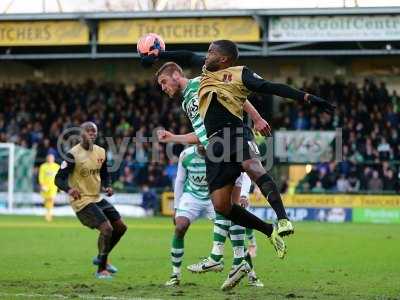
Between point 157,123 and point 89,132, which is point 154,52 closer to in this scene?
point 89,132

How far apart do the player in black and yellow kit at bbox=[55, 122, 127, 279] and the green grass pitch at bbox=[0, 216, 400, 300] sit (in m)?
0.59

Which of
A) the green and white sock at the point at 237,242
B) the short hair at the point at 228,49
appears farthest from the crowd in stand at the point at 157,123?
the short hair at the point at 228,49

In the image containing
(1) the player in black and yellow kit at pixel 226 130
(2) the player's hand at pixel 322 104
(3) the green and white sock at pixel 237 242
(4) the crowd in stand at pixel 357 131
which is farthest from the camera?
(4) the crowd in stand at pixel 357 131

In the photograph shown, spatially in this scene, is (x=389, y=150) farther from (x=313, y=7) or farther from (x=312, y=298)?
(x=312, y=298)

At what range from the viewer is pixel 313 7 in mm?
31156

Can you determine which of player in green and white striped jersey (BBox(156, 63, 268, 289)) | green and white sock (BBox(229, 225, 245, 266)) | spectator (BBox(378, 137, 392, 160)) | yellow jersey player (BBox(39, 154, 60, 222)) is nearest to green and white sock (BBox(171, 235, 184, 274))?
player in green and white striped jersey (BBox(156, 63, 268, 289))

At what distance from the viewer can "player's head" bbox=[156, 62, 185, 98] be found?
11.0 metres

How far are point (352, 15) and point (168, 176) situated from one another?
8.55 m

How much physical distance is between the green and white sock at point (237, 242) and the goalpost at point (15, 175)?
24112 mm

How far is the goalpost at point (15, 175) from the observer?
34.5 meters

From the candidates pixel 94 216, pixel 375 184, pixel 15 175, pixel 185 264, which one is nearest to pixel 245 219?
pixel 94 216

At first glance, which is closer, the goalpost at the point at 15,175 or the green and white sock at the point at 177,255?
the green and white sock at the point at 177,255

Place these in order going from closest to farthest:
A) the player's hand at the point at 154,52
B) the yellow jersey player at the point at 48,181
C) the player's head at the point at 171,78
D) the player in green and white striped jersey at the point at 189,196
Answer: the player's hand at the point at 154,52, the player's head at the point at 171,78, the player in green and white striped jersey at the point at 189,196, the yellow jersey player at the point at 48,181

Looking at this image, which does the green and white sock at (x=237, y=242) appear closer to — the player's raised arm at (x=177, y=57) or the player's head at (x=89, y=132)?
the player's raised arm at (x=177, y=57)
